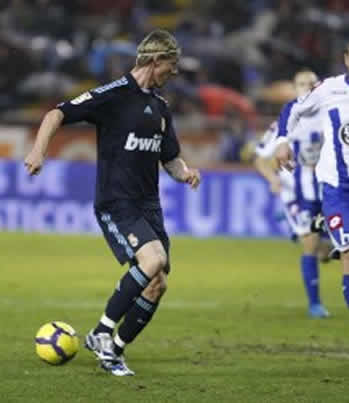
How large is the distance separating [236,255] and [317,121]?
5682mm

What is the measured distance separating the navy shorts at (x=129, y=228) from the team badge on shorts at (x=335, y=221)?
45.0 inches

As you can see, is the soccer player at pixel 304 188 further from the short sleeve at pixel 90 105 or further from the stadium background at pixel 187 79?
the stadium background at pixel 187 79

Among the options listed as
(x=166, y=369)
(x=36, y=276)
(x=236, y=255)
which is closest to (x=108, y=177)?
(x=166, y=369)

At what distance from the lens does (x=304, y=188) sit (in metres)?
12.8

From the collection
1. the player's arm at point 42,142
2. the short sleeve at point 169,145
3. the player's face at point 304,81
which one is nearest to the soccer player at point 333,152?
the short sleeve at point 169,145

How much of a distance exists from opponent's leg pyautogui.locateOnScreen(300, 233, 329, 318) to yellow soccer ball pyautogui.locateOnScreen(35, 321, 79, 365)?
431 centimetres

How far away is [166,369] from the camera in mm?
8516

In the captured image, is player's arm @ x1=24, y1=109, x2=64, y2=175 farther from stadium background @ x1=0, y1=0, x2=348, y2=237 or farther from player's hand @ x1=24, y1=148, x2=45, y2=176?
stadium background @ x1=0, y1=0, x2=348, y2=237

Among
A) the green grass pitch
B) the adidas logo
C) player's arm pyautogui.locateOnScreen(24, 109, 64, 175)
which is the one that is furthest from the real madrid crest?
the green grass pitch

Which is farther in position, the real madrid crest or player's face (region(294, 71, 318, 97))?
player's face (region(294, 71, 318, 97))

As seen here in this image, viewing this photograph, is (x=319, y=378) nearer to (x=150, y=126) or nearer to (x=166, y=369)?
(x=166, y=369)

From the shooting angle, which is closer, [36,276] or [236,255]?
[36,276]

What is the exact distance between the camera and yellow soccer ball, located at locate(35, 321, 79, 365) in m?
8.43

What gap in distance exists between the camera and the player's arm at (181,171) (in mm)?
8586
